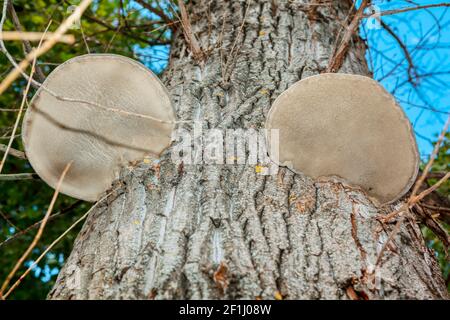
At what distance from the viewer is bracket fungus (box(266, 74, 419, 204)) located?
1.70 m

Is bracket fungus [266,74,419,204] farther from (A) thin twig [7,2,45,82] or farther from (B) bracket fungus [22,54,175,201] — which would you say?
(A) thin twig [7,2,45,82]

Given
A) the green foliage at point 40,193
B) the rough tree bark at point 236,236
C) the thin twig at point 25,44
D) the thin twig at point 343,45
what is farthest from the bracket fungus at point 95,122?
the green foliage at point 40,193

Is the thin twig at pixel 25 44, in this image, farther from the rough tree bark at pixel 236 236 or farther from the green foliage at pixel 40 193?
the green foliage at pixel 40 193

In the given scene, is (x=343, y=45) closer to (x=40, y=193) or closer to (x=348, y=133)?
(x=348, y=133)

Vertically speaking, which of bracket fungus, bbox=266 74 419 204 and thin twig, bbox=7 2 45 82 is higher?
thin twig, bbox=7 2 45 82

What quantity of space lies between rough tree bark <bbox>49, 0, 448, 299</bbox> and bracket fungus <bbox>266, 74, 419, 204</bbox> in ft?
0.27

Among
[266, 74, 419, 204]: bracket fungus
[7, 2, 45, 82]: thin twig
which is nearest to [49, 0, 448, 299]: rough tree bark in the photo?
[266, 74, 419, 204]: bracket fungus

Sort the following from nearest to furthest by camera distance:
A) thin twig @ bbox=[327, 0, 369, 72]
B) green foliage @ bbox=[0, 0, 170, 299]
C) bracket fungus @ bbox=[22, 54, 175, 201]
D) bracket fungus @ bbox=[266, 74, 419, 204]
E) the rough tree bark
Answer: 1. the rough tree bark
2. bracket fungus @ bbox=[266, 74, 419, 204]
3. bracket fungus @ bbox=[22, 54, 175, 201]
4. thin twig @ bbox=[327, 0, 369, 72]
5. green foliage @ bbox=[0, 0, 170, 299]

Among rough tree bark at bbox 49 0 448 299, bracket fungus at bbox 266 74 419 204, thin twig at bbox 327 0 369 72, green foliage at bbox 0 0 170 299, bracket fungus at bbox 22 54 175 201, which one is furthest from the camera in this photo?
green foliage at bbox 0 0 170 299

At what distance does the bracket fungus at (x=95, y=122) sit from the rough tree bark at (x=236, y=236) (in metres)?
0.11

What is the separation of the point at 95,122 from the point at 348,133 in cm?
108

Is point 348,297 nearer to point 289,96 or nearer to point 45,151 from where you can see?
point 289,96

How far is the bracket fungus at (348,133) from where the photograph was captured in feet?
5.58

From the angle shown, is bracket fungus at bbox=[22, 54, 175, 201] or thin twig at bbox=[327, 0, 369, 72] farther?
thin twig at bbox=[327, 0, 369, 72]
